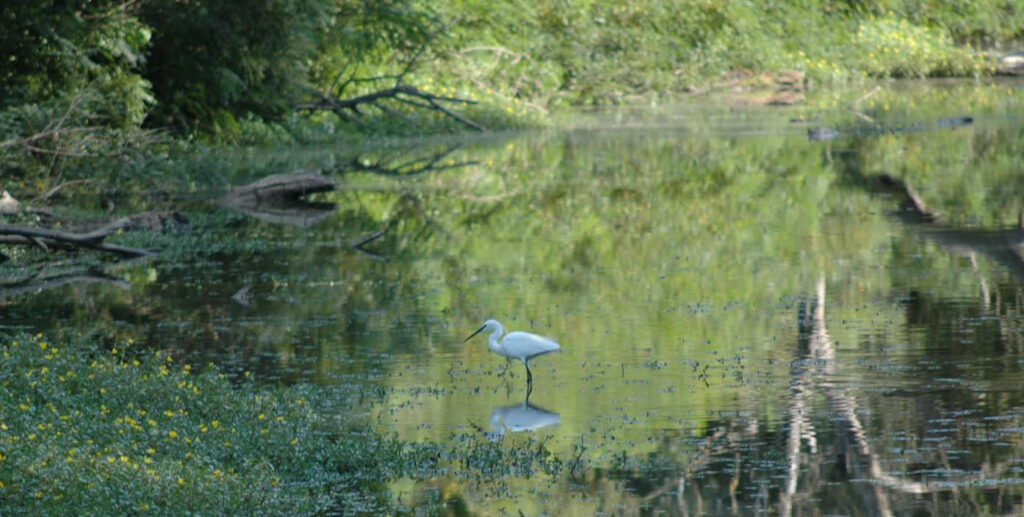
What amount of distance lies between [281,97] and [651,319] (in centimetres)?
2173

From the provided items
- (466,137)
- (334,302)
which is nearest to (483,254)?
(334,302)

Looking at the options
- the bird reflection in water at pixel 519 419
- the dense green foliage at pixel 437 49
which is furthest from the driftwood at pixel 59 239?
the bird reflection in water at pixel 519 419

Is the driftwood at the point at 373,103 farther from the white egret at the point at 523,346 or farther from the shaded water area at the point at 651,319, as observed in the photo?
the white egret at the point at 523,346

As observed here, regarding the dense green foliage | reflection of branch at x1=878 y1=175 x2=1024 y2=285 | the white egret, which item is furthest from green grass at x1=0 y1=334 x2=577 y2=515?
the dense green foliage

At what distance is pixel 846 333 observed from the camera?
1334 cm

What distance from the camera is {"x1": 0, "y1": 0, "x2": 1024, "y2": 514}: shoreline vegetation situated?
8914 millimetres

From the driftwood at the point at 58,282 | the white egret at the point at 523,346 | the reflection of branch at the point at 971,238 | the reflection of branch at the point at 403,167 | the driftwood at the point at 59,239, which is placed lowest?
the driftwood at the point at 58,282

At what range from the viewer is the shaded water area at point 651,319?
29.9 feet

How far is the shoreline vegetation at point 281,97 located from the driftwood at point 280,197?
4.94ft

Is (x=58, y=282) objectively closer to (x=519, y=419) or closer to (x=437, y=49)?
(x=519, y=419)

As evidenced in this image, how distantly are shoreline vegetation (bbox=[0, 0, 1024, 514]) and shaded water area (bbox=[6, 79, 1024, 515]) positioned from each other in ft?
2.38

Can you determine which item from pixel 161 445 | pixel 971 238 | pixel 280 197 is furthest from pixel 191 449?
pixel 280 197

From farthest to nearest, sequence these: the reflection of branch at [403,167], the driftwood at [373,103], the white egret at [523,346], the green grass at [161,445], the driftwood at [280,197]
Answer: the driftwood at [373,103], the reflection of branch at [403,167], the driftwood at [280,197], the white egret at [523,346], the green grass at [161,445]

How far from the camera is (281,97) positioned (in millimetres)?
34844
